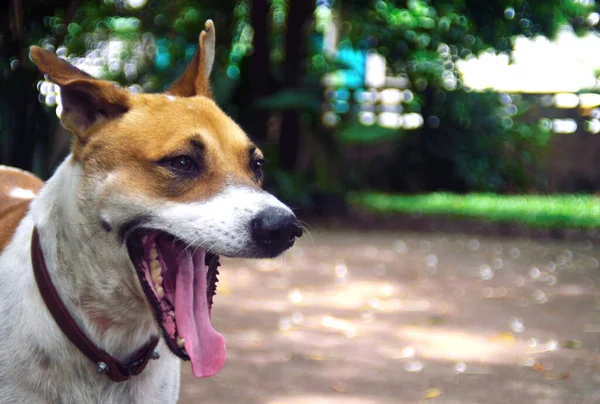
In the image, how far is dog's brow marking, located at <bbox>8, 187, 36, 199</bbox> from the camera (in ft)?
Result: 11.7

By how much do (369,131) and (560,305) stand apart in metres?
5.50

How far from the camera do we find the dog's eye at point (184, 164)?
9.26ft

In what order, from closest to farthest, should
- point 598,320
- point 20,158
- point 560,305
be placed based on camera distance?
point 598,320, point 560,305, point 20,158

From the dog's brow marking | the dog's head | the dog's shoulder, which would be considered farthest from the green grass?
the dog's head

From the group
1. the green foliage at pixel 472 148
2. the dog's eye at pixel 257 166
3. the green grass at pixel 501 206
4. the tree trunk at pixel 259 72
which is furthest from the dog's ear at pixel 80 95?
the green foliage at pixel 472 148

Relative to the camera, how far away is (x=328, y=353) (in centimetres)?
559

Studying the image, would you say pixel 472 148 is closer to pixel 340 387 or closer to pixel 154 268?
pixel 340 387

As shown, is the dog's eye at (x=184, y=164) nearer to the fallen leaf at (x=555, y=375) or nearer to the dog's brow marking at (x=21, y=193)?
the dog's brow marking at (x=21, y=193)

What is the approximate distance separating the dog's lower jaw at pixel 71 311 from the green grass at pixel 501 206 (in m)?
9.67

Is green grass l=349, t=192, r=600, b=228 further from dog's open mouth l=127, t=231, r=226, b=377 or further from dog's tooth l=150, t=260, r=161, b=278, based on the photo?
dog's tooth l=150, t=260, r=161, b=278

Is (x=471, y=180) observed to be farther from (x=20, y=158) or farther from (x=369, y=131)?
(x=20, y=158)

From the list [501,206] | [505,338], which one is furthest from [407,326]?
[501,206]

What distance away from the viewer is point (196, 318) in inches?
111

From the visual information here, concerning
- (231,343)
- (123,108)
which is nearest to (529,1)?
(231,343)
